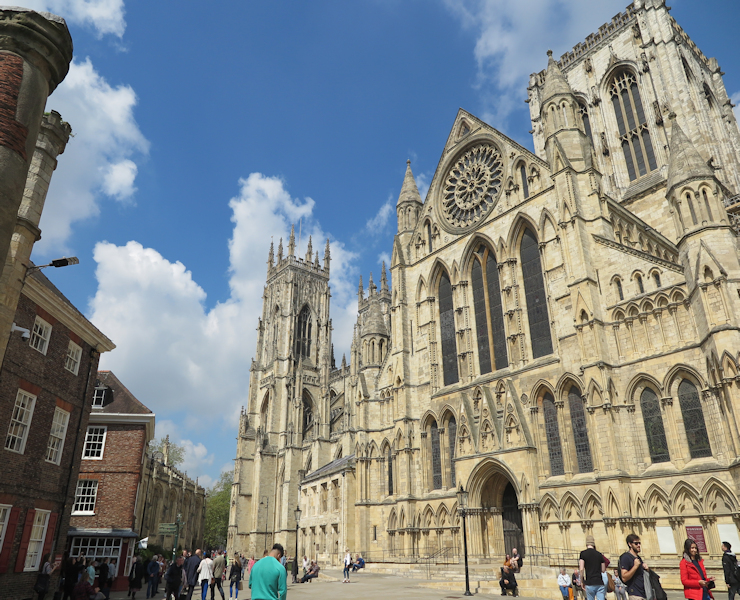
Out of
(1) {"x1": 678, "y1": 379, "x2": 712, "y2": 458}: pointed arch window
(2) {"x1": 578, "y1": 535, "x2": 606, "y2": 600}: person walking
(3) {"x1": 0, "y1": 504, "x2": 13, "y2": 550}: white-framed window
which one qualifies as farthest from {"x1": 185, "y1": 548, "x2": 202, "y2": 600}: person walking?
(1) {"x1": 678, "y1": 379, "x2": 712, "y2": 458}: pointed arch window

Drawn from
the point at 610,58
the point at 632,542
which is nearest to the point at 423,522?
the point at 632,542

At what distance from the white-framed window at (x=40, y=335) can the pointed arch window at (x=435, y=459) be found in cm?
1878

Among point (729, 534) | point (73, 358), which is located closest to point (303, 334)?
point (73, 358)

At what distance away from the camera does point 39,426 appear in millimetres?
17438

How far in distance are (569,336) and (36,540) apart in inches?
835

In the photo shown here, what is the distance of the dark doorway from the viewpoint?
24375 millimetres

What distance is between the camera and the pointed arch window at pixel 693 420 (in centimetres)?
1877

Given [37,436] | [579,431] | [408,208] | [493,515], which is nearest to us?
[37,436]

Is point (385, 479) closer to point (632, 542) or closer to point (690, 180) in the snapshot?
point (690, 180)

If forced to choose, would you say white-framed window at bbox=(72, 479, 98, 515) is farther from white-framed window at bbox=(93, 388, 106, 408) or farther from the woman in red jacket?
the woman in red jacket

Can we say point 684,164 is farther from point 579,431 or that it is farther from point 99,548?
point 99,548

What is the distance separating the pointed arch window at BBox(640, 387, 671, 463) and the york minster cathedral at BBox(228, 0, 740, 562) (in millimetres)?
73

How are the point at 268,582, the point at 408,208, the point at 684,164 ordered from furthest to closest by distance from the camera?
the point at 408,208 < the point at 684,164 < the point at 268,582

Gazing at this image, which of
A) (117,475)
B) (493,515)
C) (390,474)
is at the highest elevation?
(390,474)
